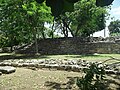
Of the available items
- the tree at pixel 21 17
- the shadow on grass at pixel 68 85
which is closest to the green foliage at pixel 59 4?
the shadow on grass at pixel 68 85

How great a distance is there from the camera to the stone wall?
20.6 metres

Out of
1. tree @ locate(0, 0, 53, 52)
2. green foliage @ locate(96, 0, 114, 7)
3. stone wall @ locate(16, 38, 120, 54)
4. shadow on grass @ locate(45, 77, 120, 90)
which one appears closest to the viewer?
green foliage @ locate(96, 0, 114, 7)

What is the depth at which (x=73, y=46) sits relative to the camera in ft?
70.8

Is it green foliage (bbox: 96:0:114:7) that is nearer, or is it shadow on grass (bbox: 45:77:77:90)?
green foliage (bbox: 96:0:114:7)

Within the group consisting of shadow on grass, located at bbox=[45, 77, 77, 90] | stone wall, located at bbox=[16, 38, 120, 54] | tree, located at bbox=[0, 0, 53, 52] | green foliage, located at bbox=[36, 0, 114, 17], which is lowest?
shadow on grass, located at bbox=[45, 77, 77, 90]

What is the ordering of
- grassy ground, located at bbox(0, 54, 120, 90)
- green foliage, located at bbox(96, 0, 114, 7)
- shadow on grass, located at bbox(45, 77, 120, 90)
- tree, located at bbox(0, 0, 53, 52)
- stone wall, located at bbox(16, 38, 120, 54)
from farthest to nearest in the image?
stone wall, located at bbox(16, 38, 120, 54), tree, located at bbox(0, 0, 53, 52), grassy ground, located at bbox(0, 54, 120, 90), shadow on grass, located at bbox(45, 77, 120, 90), green foliage, located at bbox(96, 0, 114, 7)

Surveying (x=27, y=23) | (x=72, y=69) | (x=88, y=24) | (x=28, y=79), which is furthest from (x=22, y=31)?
(x=28, y=79)

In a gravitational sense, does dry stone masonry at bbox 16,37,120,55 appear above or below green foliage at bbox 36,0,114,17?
below

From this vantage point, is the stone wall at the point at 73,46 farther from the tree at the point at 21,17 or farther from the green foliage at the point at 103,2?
the green foliage at the point at 103,2

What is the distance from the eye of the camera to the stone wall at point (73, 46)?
811 inches

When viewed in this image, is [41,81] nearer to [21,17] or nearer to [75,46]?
[21,17]

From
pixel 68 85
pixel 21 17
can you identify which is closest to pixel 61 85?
pixel 68 85

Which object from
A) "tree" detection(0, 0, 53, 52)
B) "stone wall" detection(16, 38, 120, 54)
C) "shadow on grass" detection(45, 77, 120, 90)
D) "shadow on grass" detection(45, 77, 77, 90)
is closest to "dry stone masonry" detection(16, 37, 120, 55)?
"stone wall" detection(16, 38, 120, 54)

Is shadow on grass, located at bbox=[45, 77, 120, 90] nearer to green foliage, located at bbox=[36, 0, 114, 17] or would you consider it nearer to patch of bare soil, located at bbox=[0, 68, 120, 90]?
patch of bare soil, located at bbox=[0, 68, 120, 90]
